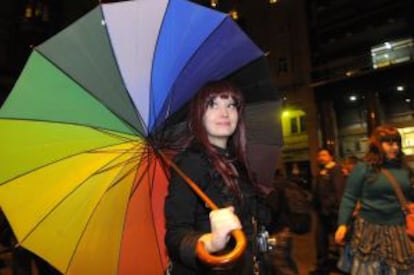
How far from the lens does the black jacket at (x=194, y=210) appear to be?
1611mm

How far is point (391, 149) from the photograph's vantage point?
162 inches

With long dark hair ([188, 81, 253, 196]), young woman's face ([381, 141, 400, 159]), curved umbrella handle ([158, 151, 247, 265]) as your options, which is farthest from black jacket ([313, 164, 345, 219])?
curved umbrella handle ([158, 151, 247, 265])

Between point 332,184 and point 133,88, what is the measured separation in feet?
18.7

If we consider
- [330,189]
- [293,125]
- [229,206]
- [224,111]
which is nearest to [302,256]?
[330,189]

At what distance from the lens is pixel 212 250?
149cm

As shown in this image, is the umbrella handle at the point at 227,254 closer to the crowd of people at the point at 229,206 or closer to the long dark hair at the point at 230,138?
the crowd of people at the point at 229,206

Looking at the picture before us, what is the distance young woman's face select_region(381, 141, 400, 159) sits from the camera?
13.5 feet

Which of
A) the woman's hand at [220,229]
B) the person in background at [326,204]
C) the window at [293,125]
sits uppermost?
the window at [293,125]

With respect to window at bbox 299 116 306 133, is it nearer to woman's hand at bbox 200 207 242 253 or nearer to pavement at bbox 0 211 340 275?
pavement at bbox 0 211 340 275

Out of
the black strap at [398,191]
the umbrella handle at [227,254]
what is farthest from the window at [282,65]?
the umbrella handle at [227,254]

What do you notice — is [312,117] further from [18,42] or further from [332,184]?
[332,184]

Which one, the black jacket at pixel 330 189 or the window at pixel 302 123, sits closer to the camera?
the black jacket at pixel 330 189

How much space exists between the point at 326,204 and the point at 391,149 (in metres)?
3.34

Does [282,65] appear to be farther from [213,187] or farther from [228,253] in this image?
[228,253]
